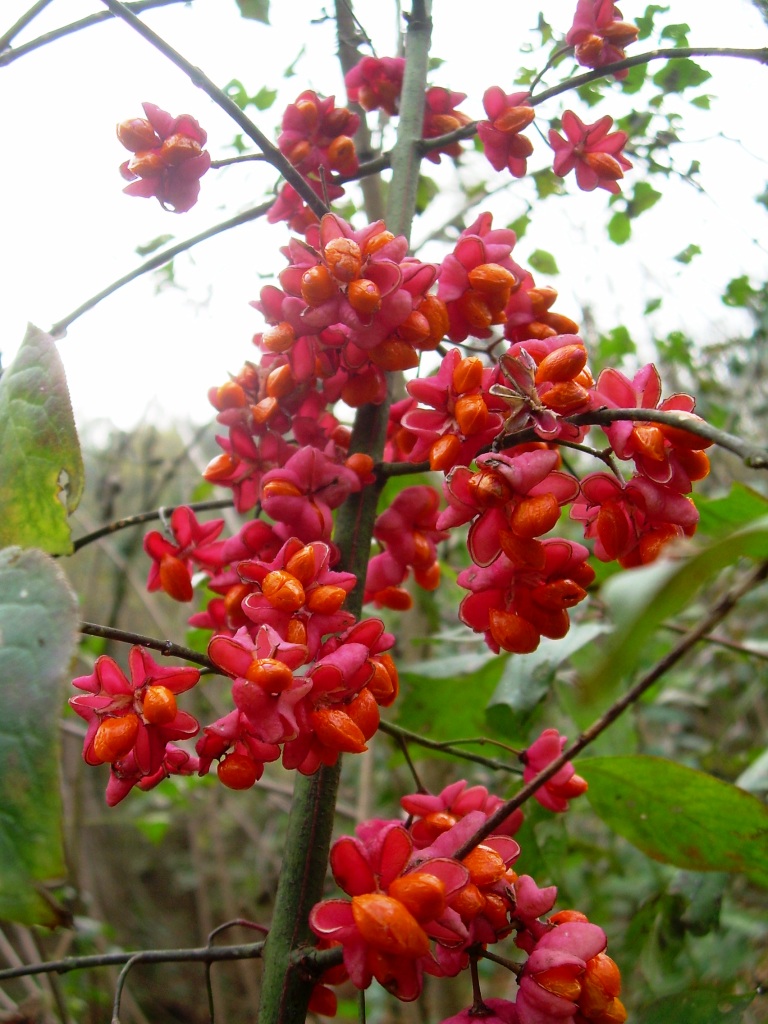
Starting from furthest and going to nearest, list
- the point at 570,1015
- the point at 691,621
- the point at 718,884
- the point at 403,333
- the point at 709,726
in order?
the point at 709,726
the point at 691,621
the point at 718,884
the point at 403,333
the point at 570,1015

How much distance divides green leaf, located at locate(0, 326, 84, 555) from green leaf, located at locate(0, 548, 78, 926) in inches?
4.8

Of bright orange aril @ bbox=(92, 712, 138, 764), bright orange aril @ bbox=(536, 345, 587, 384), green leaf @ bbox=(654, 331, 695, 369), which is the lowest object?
bright orange aril @ bbox=(92, 712, 138, 764)

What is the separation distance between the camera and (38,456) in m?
0.52

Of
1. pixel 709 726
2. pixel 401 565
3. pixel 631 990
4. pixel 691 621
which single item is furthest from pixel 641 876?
pixel 401 565

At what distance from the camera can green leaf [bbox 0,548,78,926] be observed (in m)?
0.33

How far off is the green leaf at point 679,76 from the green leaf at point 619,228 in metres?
0.16

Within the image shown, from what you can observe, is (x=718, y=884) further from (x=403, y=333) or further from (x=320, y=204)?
(x=320, y=204)

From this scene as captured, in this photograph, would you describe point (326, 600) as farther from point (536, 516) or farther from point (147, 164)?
point (147, 164)

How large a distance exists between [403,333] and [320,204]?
0.14 m

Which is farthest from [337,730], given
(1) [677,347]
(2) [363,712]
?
(1) [677,347]

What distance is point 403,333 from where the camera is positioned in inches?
24.8

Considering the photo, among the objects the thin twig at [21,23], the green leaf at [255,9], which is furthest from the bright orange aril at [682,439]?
the green leaf at [255,9]

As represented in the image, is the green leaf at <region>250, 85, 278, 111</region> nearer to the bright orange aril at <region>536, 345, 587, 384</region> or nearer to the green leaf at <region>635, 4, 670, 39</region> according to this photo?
the green leaf at <region>635, 4, 670, 39</region>

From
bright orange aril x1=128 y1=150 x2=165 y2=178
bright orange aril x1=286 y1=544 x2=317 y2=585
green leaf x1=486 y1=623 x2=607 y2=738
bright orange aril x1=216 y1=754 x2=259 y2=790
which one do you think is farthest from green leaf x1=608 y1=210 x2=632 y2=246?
bright orange aril x1=216 y1=754 x2=259 y2=790
